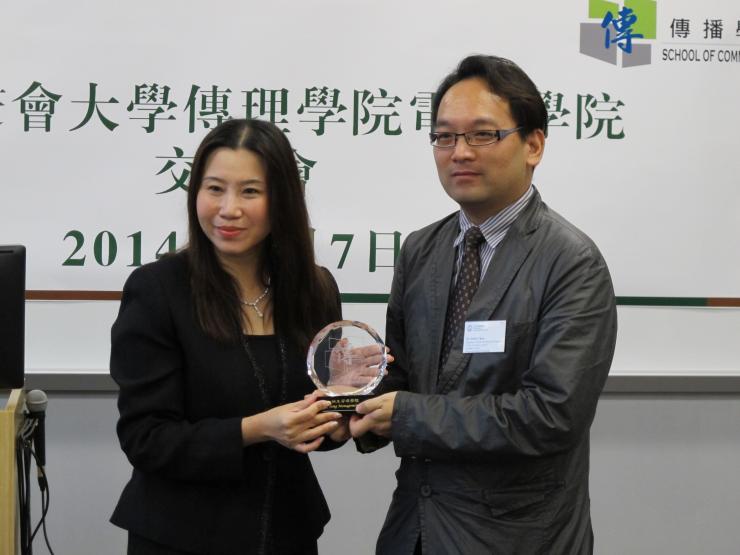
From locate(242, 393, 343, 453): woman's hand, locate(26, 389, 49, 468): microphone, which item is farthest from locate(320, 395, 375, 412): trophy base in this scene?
locate(26, 389, 49, 468): microphone

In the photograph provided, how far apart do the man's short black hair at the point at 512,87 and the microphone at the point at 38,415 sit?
130 cm

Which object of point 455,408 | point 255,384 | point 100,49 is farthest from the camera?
point 100,49

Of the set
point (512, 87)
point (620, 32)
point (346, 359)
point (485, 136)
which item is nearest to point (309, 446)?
point (346, 359)

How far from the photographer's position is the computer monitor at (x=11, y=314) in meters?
2.09

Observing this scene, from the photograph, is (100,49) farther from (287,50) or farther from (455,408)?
(455,408)

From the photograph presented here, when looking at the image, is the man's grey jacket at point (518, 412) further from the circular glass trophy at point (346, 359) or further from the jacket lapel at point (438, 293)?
the circular glass trophy at point (346, 359)

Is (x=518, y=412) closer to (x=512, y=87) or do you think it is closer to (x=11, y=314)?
(x=512, y=87)

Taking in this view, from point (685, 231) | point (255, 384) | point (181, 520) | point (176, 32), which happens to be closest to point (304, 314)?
point (255, 384)

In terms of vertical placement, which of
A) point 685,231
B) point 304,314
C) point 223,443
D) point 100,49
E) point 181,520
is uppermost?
point 100,49

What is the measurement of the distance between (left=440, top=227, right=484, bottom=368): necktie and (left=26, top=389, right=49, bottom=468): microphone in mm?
1080

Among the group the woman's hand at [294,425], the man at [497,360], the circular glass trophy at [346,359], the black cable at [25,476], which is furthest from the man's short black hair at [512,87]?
the black cable at [25,476]

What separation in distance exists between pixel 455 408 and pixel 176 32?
73.6 inches

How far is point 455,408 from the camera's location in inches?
65.9

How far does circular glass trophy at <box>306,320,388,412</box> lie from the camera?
1868 mm
